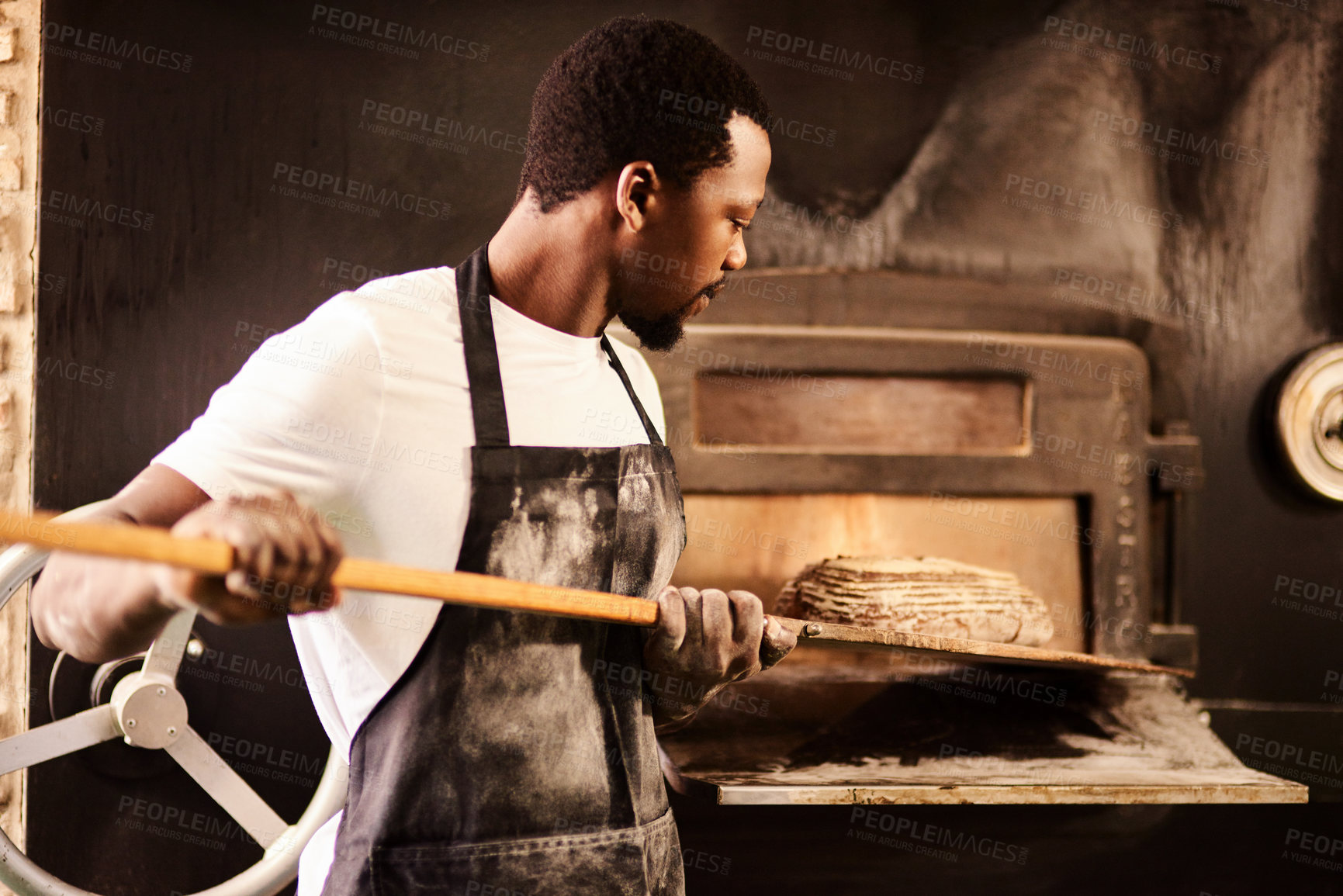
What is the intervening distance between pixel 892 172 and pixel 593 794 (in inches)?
57.7

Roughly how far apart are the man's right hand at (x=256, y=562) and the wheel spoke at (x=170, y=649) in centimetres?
89

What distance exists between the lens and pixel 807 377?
6.03 feet

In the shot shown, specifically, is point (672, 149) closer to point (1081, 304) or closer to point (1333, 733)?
point (1081, 304)

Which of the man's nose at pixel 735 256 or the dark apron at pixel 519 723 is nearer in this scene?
the dark apron at pixel 519 723

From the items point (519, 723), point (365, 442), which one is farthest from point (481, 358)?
point (519, 723)

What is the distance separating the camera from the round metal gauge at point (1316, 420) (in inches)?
77.7

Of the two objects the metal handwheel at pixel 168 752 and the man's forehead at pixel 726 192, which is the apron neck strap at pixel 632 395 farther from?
the metal handwheel at pixel 168 752

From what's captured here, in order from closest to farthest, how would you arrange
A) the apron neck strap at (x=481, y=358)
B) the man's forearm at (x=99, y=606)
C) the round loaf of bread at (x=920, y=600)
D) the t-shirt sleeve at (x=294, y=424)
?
the man's forearm at (x=99, y=606), the t-shirt sleeve at (x=294, y=424), the apron neck strap at (x=481, y=358), the round loaf of bread at (x=920, y=600)

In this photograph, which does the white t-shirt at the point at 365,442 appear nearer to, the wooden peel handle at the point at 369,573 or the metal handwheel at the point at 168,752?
the wooden peel handle at the point at 369,573

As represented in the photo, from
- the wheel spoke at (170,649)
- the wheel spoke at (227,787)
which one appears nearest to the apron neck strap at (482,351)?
the wheel spoke at (170,649)

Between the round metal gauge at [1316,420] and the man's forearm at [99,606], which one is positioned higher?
the round metal gauge at [1316,420]

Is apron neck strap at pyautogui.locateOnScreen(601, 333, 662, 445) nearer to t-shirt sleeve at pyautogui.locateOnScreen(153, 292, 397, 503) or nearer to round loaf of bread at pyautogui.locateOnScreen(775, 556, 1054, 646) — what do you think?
t-shirt sleeve at pyautogui.locateOnScreen(153, 292, 397, 503)

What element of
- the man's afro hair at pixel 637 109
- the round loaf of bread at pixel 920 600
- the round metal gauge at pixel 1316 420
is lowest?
the round loaf of bread at pixel 920 600

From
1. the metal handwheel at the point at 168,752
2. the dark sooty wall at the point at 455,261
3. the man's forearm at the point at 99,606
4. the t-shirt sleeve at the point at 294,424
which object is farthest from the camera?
the dark sooty wall at the point at 455,261
